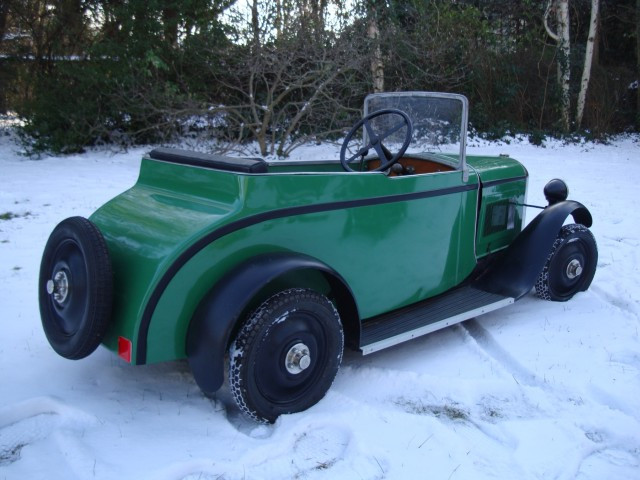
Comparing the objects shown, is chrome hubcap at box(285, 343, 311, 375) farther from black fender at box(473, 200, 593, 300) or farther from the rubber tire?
black fender at box(473, 200, 593, 300)

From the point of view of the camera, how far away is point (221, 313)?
2535 mm

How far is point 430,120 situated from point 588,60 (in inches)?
429

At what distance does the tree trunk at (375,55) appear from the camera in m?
10.8

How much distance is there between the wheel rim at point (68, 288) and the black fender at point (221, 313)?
531 millimetres

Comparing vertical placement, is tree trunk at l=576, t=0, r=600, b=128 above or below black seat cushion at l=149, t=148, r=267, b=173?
above

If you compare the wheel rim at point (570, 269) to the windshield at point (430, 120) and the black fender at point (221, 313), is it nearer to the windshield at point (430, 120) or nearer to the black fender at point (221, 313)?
the windshield at point (430, 120)

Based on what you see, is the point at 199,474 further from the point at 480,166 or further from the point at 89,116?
the point at 89,116

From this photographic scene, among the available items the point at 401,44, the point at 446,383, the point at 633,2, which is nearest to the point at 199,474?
the point at 446,383

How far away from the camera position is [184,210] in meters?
2.82

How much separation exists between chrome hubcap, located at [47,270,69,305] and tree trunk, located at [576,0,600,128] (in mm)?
13022

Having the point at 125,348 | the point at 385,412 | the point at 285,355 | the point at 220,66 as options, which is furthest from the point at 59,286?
the point at 220,66

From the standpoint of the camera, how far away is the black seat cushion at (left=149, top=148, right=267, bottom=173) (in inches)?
110

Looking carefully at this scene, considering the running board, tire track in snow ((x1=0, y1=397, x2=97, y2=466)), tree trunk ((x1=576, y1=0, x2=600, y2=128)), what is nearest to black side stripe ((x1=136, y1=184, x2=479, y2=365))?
tire track in snow ((x1=0, y1=397, x2=97, y2=466))

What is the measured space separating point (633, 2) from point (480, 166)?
13909 mm
